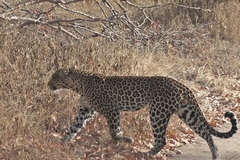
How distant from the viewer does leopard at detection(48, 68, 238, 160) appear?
639 centimetres

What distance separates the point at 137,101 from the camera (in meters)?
6.58

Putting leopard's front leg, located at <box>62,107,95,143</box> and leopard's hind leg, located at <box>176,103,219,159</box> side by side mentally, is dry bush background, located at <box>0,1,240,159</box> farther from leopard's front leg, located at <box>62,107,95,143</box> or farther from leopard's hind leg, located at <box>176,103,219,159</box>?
leopard's hind leg, located at <box>176,103,219,159</box>

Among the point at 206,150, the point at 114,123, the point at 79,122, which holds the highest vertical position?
the point at 114,123

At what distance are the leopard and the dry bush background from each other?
28 cm

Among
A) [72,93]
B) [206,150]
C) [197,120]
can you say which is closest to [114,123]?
[197,120]

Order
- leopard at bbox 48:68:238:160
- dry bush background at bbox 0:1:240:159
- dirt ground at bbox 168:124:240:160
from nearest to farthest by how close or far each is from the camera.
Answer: dry bush background at bbox 0:1:240:159, leopard at bbox 48:68:238:160, dirt ground at bbox 168:124:240:160

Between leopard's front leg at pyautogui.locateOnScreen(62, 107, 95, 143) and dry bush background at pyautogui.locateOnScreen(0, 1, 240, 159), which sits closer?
dry bush background at pyautogui.locateOnScreen(0, 1, 240, 159)

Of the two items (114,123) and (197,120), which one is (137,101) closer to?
(114,123)

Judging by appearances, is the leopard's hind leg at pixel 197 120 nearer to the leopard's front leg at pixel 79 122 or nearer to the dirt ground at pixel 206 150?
the dirt ground at pixel 206 150

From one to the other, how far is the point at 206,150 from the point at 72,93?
6.14ft

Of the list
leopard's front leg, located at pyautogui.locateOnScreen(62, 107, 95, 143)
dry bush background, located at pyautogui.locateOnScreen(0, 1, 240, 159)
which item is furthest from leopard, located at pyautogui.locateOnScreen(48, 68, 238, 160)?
dry bush background, located at pyautogui.locateOnScreen(0, 1, 240, 159)

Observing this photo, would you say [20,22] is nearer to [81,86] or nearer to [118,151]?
[81,86]

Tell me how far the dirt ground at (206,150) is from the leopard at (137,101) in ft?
0.96

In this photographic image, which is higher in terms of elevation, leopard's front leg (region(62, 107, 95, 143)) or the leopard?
the leopard
